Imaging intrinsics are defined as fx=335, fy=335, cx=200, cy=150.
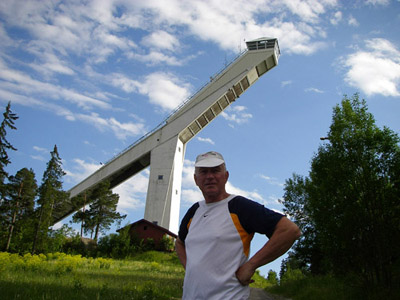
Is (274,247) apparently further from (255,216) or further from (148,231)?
(148,231)

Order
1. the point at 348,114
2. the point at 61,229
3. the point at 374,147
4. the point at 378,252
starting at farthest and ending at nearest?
the point at 61,229 → the point at 348,114 → the point at 374,147 → the point at 378,252

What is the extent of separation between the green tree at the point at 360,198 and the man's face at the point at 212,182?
13.8 meters

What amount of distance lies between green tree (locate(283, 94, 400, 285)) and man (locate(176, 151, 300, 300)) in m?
13.9

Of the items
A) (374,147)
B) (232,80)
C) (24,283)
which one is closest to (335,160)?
(374,147)

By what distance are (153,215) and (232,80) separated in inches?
699

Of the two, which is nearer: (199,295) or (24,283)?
(199,295)

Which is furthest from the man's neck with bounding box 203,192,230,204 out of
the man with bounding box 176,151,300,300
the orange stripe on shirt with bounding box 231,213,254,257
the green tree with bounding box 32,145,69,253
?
the green tree with bounding box 32,145,69,253

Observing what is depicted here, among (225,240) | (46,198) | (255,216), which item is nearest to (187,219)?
(225,240)

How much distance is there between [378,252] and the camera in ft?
48.7

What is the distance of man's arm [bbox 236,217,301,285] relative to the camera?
105 inches

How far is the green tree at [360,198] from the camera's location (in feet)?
49.2

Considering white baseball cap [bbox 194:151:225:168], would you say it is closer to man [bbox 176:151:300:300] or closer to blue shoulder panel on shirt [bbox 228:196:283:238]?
man [bbox 176:151:300:300]

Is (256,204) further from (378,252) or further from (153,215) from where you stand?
(153,215)

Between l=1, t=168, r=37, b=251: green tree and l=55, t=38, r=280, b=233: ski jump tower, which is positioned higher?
l=55, t=38, r=280, b=233: ski jump tower
